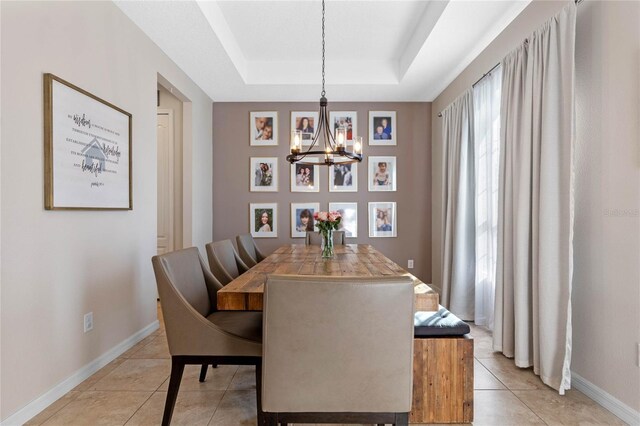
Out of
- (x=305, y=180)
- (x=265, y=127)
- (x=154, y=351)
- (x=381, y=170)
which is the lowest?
(x=154, y=351)

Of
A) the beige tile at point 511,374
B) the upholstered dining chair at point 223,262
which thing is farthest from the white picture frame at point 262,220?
the beige tile at point 511,374

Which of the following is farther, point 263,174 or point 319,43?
point 263,174

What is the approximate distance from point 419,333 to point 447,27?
8.29 feet

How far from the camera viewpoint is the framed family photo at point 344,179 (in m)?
5.05

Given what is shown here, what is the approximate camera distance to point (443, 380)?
181 cm

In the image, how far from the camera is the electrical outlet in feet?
7.91

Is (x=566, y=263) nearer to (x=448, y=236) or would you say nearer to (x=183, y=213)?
(x=448, y=236)

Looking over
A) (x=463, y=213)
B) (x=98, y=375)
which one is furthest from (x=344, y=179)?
(x=98, y=375)

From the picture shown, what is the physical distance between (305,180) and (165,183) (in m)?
1.84

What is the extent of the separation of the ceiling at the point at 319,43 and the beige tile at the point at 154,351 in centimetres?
268

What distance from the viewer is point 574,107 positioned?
2.11 metres

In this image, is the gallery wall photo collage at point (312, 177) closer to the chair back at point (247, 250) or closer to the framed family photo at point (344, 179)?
the framed family photo at point (344, 179)

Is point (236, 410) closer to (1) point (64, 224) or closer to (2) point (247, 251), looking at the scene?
(1) point (64, 224)

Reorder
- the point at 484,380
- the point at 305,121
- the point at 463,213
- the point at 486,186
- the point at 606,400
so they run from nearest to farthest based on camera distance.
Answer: the point at 606,400
the point at 484,380
the point at 486,186
the point at 463,213
the point at 305,121
